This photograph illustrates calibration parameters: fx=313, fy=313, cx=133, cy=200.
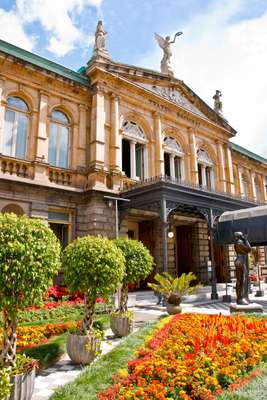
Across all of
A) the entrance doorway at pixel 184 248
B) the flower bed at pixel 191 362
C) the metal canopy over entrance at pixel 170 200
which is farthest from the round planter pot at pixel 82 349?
the entrance doorway at pixel 184 248

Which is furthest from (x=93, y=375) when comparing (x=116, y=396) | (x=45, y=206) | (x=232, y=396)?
(x=45, y=206)

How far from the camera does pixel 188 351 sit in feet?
19.1

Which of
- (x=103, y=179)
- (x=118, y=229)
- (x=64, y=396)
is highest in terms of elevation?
(x=103, y=179)

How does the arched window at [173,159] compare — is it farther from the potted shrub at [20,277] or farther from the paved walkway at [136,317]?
the potted shrub at [20,277]

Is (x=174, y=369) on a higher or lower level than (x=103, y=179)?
lower

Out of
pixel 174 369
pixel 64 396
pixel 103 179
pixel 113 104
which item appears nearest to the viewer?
pixel 64 396

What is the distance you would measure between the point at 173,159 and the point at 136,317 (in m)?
12.2

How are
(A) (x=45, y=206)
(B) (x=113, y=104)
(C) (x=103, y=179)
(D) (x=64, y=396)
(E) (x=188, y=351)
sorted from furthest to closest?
(B) (x=113, y=104)
(C) (x=103, y=179)
(A) (x=45, y=206)
(E) (x=188, y=351)
(D) (x=64, y=396)

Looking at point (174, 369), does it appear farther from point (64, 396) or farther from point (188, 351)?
point (64, 396)

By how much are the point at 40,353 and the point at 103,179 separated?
35.3ft

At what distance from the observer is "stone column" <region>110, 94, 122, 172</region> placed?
55.5 feet

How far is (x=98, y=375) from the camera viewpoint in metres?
5.32

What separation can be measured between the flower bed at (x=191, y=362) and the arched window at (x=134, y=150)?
12.1 m

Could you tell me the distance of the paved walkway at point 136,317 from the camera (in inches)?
207
